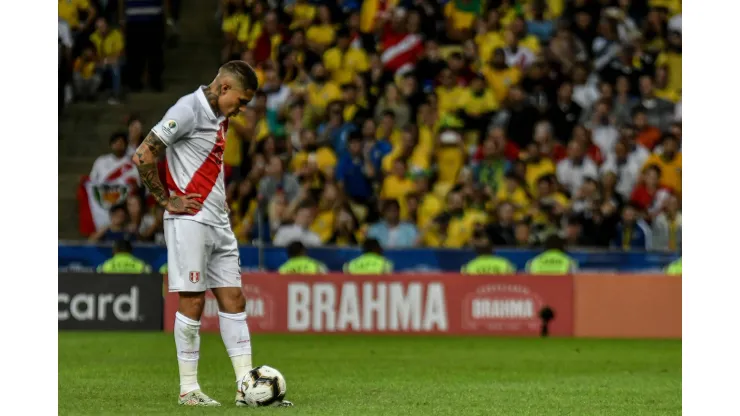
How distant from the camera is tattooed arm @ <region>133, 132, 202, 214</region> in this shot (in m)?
7.71

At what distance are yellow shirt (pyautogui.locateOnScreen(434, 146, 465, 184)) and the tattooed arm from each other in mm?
11422

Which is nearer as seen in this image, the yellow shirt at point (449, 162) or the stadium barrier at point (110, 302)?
the stadium barrier at point (110, 302)

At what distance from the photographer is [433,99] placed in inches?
780

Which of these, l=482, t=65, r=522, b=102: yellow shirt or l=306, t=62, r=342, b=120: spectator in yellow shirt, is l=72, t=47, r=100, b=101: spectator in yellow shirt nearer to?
l=306, t=62, r=342, b=120: spectator in yellow shirt

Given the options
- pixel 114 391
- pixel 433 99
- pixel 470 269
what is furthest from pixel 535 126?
pixel 114 391

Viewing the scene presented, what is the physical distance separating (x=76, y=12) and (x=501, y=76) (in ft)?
23.7

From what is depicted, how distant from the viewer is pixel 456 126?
19.8 metres

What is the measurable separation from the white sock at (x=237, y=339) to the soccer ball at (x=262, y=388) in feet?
0.67

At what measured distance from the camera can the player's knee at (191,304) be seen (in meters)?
7.98

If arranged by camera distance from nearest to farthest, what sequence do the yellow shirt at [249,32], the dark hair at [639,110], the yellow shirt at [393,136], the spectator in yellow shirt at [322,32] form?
the yellow shirt at [393,136] < the dark hair at [639,110] < the spectator in yellow shirt at [322,32] < the yellow shirt at [249,32]

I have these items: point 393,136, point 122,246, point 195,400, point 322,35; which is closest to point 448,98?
point 393,136

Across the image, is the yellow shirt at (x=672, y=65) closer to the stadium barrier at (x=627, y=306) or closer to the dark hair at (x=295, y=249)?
the stadium barrier at (x=627, y=306)

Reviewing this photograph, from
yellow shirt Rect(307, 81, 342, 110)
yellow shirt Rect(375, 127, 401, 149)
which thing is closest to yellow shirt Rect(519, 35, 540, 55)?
yellow shirt Rect(375, 127, 401, 149)

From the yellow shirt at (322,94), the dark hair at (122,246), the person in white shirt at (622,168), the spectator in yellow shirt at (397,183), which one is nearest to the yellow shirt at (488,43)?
the yellow shirt at (322,94)
